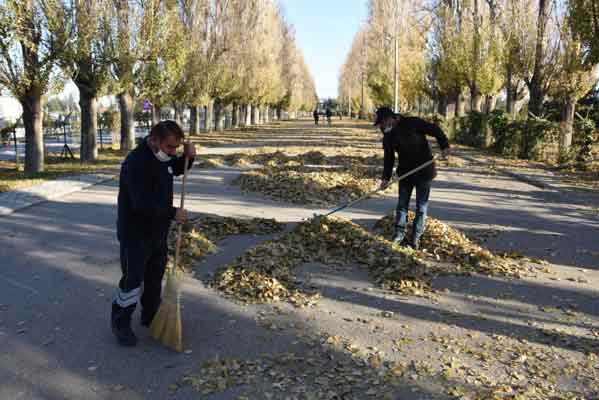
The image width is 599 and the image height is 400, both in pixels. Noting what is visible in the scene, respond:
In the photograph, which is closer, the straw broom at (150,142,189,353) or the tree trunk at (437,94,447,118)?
the straw broom at (150,142,189,353)

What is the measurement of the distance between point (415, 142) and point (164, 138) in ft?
11.9

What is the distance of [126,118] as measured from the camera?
21.7 metres

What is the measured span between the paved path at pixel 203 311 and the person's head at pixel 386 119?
1.79m

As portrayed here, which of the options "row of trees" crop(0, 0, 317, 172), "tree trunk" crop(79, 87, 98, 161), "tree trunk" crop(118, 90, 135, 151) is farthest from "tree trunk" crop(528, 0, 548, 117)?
"tree trunk" crop(79, 87, 98, 161)

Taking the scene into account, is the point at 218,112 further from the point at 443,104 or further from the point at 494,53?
the point at 494,53

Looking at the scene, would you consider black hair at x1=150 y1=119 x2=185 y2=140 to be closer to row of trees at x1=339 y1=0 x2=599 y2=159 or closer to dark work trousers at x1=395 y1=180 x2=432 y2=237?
dark work trousers at x1=395 y1=180 x2=432 y2=237

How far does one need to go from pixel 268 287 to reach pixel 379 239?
2.01 meters

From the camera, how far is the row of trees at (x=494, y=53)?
16.8 metres

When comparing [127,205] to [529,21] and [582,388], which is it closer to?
[582,388]

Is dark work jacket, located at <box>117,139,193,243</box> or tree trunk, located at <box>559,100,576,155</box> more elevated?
tree trunk, located at <box>559,100,576,155</box>

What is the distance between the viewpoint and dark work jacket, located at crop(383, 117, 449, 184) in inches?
258

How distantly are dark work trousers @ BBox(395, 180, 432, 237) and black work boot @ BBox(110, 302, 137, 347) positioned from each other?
3.81 meters

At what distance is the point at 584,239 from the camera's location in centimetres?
764

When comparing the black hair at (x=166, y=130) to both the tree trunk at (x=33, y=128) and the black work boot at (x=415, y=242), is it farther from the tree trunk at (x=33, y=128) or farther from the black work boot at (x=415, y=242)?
the tree trunk at (x=33, y=128)
